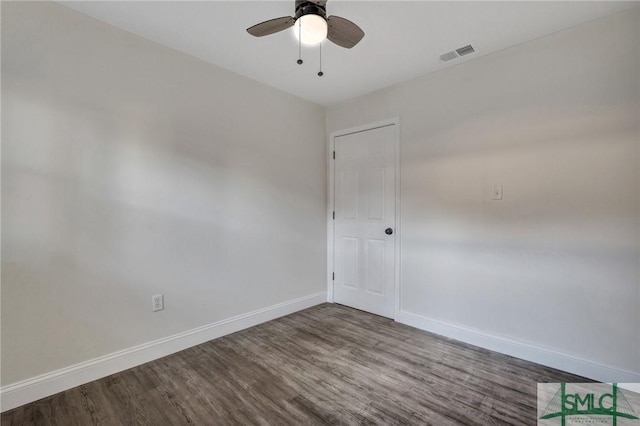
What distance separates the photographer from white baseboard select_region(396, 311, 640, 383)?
193cm

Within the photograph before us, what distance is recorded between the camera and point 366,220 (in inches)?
131

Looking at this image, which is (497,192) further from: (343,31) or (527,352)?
(343,31)

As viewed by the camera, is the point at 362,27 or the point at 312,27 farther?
the point at 362,27

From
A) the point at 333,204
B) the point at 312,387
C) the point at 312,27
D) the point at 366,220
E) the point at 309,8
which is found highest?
the point at 309,8

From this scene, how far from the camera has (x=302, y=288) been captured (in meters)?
3.44

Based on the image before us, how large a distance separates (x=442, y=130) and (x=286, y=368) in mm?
2505

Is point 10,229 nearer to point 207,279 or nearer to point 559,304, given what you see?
point 207,279

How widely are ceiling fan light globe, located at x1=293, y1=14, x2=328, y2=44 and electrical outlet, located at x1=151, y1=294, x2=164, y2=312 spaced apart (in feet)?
7.21

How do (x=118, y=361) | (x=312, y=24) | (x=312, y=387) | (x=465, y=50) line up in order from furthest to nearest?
1. (x=465, y=50)
2. (x=118, y=361)
3. (x=312, y=387)
4. (x=312, y=24)

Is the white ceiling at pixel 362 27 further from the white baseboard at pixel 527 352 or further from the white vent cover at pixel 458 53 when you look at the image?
the white baseboard at pixel 527 352

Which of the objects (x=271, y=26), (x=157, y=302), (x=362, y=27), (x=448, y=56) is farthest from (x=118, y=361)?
(x=448, y=56)

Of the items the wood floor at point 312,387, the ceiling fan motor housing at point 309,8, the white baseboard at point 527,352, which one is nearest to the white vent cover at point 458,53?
the ceiling fan motor housing at point 309,8

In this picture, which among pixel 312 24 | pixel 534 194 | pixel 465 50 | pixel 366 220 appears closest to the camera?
pixel 312 24

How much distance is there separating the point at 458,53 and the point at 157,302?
327cm
